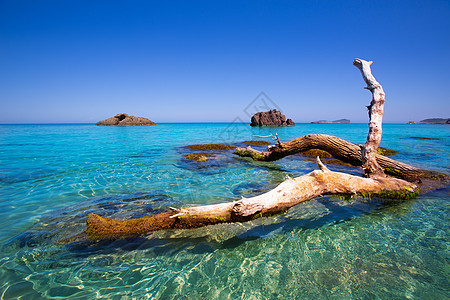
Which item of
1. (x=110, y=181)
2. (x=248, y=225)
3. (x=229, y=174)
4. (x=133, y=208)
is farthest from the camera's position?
(x=229, y=174)

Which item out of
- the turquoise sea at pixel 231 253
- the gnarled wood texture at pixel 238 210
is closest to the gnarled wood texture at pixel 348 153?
the turquoise sea at pixel 231 253

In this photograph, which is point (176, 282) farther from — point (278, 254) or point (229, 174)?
point (229, 174)

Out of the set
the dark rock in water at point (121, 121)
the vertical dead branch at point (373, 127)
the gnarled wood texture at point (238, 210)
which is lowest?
the gnarled wood texture at point (238, 210)

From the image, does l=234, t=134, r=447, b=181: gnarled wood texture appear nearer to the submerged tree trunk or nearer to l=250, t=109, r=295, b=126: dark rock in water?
the submerged tree trunk

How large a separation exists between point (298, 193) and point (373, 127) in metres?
4.58

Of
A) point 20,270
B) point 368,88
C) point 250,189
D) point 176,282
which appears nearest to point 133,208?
point 20,270

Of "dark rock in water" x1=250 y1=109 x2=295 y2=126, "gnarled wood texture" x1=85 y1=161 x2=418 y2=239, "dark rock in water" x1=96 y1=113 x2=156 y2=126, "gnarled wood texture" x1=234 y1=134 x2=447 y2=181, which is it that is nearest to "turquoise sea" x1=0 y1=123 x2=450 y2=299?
"gnarled wood texture" x1=85 y1=161 x2=418 y2=239

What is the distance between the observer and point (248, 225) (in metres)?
5.62

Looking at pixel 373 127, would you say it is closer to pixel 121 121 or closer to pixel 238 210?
pixel 238 210

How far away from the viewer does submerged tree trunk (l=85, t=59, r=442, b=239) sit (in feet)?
14.4

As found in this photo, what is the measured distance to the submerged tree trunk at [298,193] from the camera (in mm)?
4398

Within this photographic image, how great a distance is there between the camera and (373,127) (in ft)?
24.0

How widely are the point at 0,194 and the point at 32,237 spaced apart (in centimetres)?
482

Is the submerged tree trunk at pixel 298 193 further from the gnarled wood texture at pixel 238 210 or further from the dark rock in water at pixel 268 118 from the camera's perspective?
the dark rock in water at pixel 268 118
